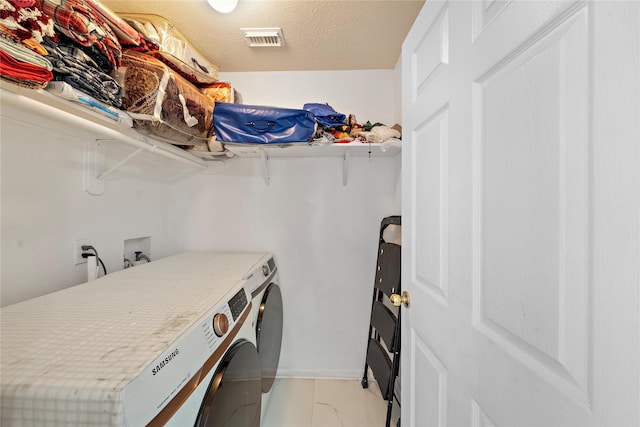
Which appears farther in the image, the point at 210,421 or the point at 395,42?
the point at 395,42

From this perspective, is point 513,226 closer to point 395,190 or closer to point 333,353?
point 395,190

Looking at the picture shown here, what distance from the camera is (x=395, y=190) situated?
2004 millimetres

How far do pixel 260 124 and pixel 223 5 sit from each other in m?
0.59

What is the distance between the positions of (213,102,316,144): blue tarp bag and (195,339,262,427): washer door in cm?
111

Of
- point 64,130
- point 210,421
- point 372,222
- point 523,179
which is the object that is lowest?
point 210,421

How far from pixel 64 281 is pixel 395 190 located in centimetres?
199

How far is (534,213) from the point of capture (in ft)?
1.70

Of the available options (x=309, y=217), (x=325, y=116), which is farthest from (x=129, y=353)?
(x=309, y=217)

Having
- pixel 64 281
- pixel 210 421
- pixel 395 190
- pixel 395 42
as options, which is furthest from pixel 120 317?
pixel 395 42

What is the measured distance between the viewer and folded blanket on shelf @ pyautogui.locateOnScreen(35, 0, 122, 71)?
34.4 inches

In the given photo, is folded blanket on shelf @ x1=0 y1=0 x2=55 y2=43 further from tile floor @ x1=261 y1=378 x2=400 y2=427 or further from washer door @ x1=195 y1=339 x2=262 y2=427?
tile floor @ x1=261 y1=378 x2=400 y2=427

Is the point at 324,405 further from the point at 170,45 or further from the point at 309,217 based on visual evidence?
the point at 170,45

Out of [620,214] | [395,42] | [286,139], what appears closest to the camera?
[620,214]

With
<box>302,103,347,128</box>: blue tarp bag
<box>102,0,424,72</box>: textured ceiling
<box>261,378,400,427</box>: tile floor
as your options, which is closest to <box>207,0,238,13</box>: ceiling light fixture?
<box>102,0,424,72</box>: textured ceiling
